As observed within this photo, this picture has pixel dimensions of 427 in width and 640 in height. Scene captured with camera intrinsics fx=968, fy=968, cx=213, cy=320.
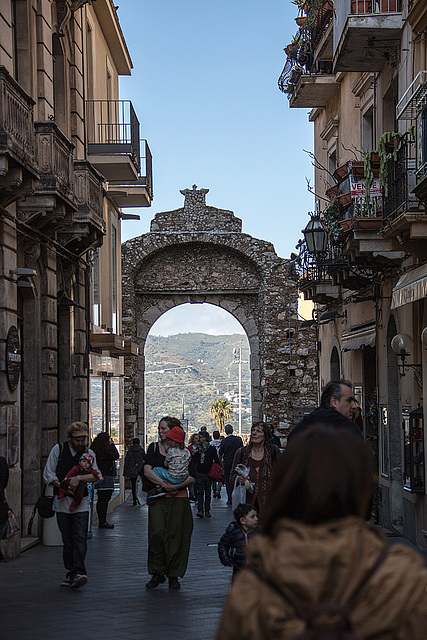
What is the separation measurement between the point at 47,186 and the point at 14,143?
219cm

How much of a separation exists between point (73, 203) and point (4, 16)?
9.05 ft

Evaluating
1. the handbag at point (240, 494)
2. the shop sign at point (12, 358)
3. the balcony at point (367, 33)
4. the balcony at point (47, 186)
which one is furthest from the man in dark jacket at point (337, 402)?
the balcony at point (367, 33)

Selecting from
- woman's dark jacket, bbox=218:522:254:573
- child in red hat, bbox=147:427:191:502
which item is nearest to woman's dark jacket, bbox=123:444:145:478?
child in red hat, bbox=147:427:191:502

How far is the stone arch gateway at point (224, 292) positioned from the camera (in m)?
28.9

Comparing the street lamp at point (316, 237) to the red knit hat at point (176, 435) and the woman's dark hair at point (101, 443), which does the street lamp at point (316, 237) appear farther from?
the red knit hat at point (176, 435)

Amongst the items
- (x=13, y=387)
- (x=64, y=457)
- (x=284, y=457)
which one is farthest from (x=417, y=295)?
(x=284, y=457)

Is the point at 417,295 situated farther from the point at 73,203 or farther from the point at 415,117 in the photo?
the point at 73,203

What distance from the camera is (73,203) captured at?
13750 mm

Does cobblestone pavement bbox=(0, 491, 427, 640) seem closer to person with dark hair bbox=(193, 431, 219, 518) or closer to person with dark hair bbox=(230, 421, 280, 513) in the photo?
person with dark hair bbox=(230, 421, 280, 513)

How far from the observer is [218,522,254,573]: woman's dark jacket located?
7.05 meters

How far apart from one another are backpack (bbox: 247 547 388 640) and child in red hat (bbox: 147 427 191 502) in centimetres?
722

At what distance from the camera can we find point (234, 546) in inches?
279

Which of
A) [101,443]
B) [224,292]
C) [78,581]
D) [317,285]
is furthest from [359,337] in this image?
[224,292]

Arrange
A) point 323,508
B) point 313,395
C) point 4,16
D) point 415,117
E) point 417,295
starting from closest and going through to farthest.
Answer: point 323,508
point 417,295
point 415,117
point 4,16
point 313,395
